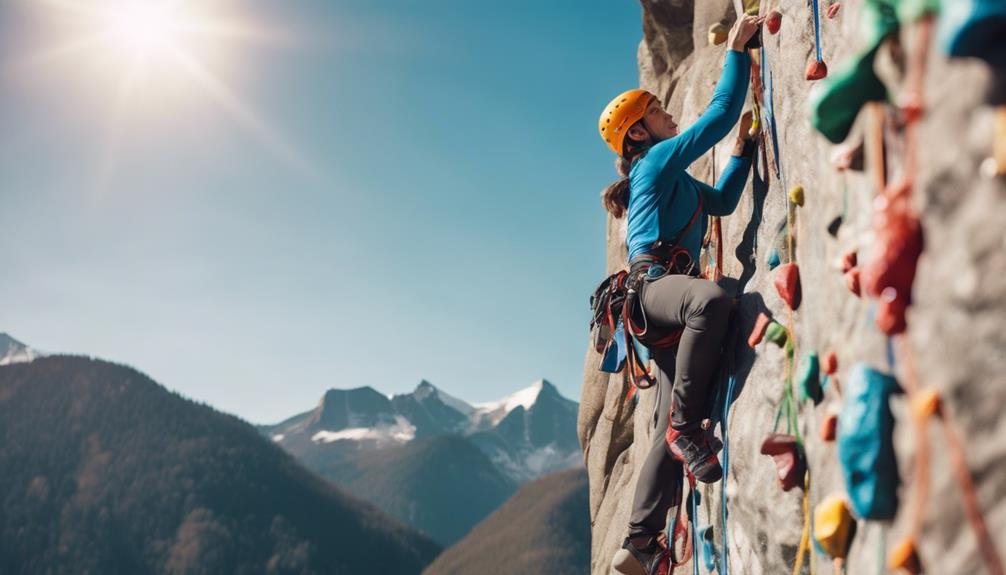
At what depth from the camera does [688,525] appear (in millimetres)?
6168

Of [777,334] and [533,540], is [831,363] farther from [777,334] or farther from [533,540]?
[533,540]

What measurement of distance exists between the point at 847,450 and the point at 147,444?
19158cm

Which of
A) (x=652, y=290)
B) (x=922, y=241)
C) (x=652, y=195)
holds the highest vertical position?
(x=652, y=195)

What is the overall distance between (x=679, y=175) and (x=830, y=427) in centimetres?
295

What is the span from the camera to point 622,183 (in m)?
6.14

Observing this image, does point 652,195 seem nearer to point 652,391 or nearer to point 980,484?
point 980,484

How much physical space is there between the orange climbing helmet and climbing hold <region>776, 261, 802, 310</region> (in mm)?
2195

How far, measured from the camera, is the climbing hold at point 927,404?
2.23 meters

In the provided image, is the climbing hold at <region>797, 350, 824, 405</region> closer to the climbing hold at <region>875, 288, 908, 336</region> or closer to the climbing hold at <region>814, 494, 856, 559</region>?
the climbing hold at <region>814, 494, 856, 559</region>

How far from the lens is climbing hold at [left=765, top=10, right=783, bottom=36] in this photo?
5419mm

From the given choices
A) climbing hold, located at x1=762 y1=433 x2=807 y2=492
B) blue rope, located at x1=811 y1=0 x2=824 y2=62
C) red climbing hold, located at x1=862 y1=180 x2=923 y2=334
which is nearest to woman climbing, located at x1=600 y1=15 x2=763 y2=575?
blue rope, located at x1=811 y1=0 x2=824 y2=62

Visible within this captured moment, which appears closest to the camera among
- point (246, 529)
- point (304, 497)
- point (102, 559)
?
point (102, 559)

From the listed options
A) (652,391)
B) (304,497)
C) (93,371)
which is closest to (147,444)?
(93,371)

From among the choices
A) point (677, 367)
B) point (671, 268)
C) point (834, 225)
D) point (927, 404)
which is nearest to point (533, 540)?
point (671, 268)
